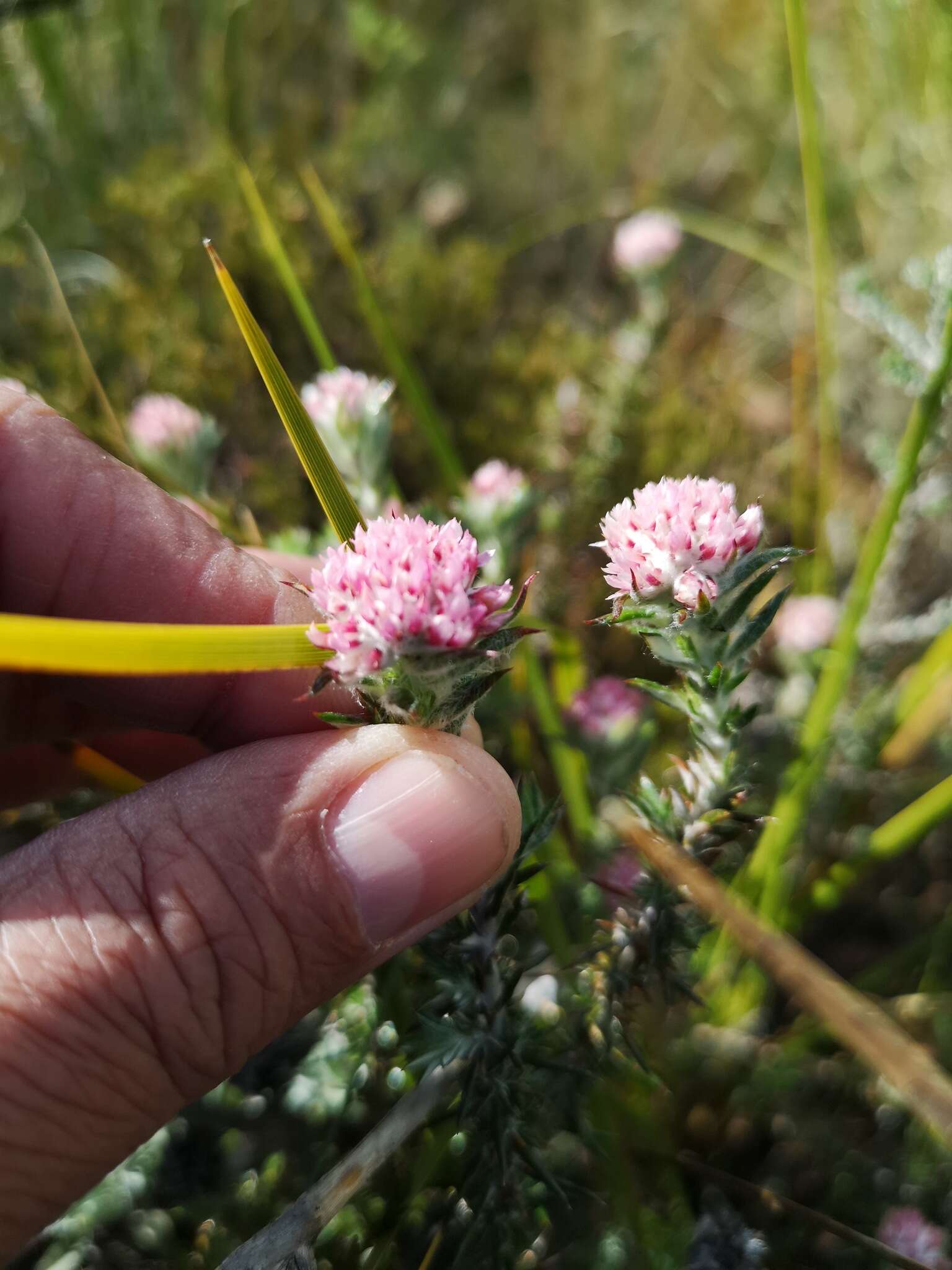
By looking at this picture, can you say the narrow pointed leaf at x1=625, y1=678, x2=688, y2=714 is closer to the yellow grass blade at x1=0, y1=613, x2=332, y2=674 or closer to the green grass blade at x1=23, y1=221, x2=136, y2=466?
the yellow grass blade at x1=0, y1=613, x2=332, y2=674

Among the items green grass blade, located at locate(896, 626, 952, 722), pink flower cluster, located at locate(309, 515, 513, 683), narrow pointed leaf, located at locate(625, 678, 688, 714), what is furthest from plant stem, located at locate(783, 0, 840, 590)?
pink flower cluster, located at locate(309, 515, 513, 683)

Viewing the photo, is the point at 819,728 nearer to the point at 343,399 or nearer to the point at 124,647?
the point at 343,399

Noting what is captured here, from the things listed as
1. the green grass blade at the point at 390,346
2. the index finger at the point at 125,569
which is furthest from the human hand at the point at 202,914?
the green grass blade at the point at 390,346

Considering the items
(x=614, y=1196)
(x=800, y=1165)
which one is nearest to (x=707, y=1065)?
(x=800, y=1165)

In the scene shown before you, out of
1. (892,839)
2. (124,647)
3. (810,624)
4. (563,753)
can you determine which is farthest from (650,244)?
(124,647)

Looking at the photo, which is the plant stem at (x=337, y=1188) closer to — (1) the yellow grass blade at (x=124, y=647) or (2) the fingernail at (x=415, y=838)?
(2) the fingernail at (x=415, y=838)
